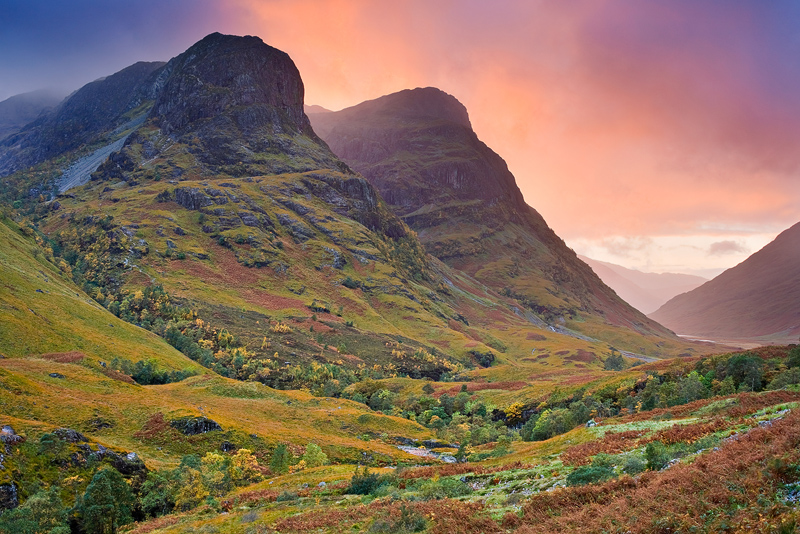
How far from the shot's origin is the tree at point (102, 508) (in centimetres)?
3494

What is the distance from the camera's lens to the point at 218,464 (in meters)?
52.7

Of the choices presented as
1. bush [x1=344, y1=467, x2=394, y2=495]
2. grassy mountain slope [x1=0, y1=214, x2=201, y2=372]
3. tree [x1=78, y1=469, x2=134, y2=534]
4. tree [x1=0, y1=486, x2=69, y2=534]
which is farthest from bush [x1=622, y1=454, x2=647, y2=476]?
grassy mountain slope [x1=0, y1=214, x2=201, y2=372]

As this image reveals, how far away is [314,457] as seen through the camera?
197 ft

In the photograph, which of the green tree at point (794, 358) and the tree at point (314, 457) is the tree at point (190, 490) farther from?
the green tree at point (794, 358)

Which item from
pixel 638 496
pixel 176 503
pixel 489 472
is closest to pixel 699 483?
pixel 638 496

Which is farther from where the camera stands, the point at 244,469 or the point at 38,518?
the point at 244,469

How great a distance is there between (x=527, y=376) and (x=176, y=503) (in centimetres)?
13944

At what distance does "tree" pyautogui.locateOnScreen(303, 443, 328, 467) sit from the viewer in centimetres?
5919

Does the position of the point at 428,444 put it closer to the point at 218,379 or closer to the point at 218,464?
the point at 218,464

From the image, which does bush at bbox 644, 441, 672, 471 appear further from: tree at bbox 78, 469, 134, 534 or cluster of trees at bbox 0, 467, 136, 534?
Answer: tree at bbox 78, 469, 134, 534

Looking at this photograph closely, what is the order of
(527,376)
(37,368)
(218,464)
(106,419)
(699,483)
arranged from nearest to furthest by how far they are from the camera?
1. (699,483)
2. (218,464)
3. (106,419)
4. (37,368)
5. (527,376)

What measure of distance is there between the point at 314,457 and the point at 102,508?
28.5 m

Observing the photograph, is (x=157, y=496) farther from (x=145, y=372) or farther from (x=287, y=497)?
(x=145, y=372)

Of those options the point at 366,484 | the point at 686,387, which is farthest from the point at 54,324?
the point at 686,387
